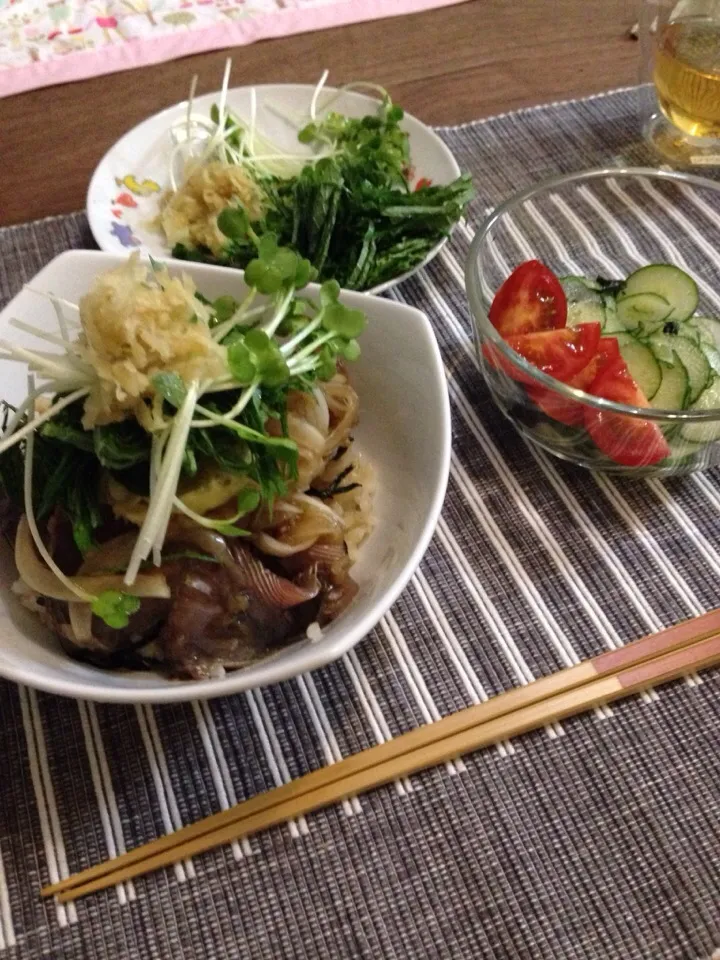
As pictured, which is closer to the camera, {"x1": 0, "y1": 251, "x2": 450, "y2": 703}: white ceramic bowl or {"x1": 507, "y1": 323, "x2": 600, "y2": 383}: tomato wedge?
{"x1": 0, "y1": 251, "x2": 450, "y2": 703}: white ceramic bowl

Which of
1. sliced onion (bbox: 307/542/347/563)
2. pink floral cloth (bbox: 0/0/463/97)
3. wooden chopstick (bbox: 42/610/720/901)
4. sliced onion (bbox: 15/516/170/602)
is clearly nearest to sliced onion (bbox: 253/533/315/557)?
sliced onion (bbox: 307/542/347/563)

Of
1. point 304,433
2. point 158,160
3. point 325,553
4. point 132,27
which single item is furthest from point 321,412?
point 132,27

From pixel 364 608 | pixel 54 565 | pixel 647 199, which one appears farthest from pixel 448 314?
pixel 54 565

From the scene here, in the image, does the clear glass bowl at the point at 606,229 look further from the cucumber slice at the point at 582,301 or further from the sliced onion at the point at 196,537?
the sliced onion at the point at 196,537

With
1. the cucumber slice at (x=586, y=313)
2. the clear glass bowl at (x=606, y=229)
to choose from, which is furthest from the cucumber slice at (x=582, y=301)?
the clear glass bowl at (x=606, y=229)

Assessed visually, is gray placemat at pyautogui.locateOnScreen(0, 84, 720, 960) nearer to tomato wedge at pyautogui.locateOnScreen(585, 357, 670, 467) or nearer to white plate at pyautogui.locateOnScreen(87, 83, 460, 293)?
tomato wedge at pyautogui.locateOnScreen(585, 357, 670, 467)

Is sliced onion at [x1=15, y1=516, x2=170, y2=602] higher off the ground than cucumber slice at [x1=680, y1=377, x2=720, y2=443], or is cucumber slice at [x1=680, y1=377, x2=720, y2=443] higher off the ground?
sliced onion at [x1=15, y1=516, x2=170, y2=602]
